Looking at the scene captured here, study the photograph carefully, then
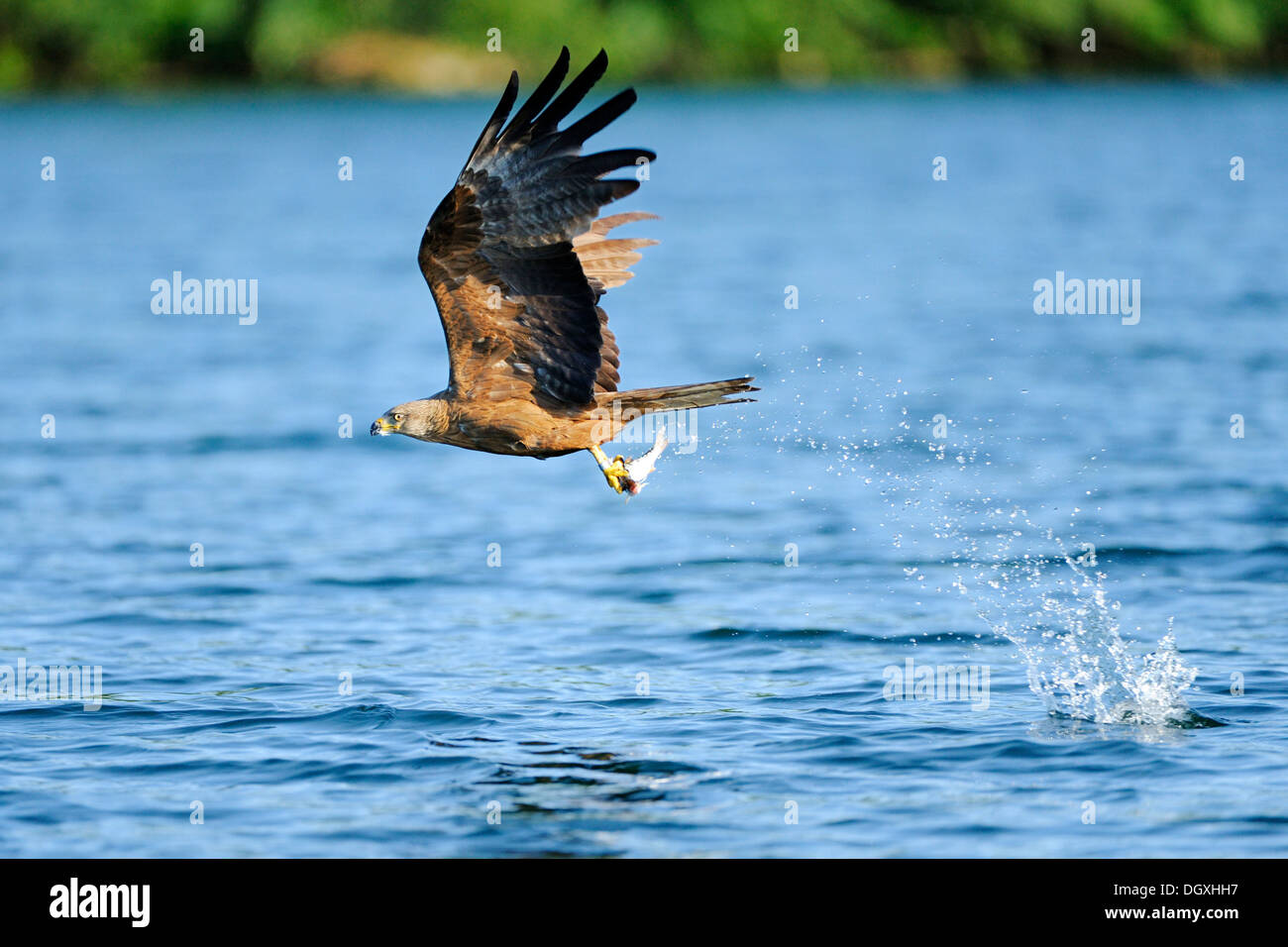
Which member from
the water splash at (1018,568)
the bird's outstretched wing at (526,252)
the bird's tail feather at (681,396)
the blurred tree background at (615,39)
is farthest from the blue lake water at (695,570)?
the blurred tree background at (615,39)

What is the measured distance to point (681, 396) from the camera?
919 centimetres

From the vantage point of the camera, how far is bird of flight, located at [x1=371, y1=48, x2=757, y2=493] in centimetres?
904

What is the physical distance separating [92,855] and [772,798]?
3360 mm

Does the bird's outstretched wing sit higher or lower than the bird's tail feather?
higher

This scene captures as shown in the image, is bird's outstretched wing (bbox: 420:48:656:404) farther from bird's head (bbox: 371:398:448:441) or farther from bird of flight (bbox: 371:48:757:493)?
bird's head (bbox: 371:398:448:441)

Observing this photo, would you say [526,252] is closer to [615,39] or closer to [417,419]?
[417,419]

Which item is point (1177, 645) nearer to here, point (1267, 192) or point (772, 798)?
point (772, 798)

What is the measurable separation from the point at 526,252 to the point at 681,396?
1.07m

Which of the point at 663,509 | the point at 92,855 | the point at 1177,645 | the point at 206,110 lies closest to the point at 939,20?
the point at 206,110

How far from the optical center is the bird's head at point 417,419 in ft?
31.2

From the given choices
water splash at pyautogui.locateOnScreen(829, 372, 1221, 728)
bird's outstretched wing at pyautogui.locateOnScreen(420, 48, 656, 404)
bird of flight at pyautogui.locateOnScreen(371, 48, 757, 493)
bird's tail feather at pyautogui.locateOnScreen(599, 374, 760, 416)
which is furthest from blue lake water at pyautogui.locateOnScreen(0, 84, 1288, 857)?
bird's outstretched wing at pyautogui.locateOnScreen(420, 48, 656, 404)

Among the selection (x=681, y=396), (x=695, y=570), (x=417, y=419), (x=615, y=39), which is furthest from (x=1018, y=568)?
(x=615, y=39)

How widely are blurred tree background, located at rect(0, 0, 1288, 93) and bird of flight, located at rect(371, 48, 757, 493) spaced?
167 ft
